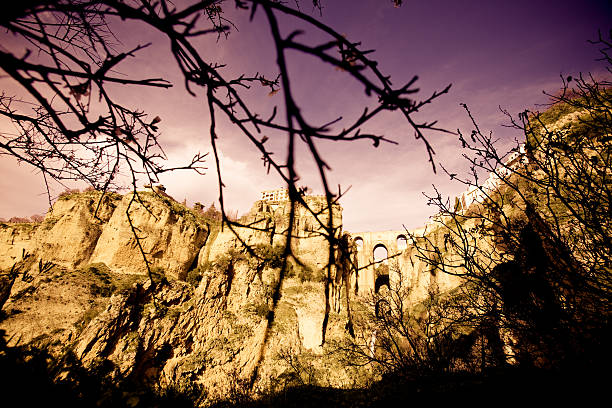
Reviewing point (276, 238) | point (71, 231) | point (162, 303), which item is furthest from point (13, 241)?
point (276, 238)

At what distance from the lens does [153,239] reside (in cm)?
1320

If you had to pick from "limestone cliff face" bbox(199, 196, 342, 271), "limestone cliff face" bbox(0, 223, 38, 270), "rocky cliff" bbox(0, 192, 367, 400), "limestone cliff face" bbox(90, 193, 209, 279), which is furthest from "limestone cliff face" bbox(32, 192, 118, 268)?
"limestone cliff face" bbox(199, 196, 342, 271)

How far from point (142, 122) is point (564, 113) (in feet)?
60.2

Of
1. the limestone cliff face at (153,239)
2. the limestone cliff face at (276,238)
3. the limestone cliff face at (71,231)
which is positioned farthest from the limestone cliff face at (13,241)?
the limestone cliff face at (276,238)

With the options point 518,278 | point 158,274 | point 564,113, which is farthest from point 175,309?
point 564,113

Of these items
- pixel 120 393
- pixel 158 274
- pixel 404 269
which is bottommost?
pixel 120 393

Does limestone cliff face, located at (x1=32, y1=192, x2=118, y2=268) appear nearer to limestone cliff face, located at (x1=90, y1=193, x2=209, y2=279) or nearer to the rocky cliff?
the rocky cliff

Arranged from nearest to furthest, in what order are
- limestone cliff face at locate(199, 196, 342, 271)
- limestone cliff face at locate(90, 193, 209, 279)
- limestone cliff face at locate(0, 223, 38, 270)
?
limestone cliff face at locate(90, 193, 209, 279) → limestone cliff face at locate(199, 196, 342, 271) → limestone cliff face at locate(0, 223, 38, 270)

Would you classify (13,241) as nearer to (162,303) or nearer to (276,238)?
(162,303)

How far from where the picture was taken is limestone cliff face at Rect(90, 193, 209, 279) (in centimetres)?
1245

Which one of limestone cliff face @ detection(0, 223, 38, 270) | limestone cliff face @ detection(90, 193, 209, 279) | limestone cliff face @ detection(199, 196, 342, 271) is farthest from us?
limestone cliff face @ detection(0, 223, 38, 270)

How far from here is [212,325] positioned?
1307cm

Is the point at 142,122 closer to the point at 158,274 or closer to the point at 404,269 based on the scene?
the point at 158,274

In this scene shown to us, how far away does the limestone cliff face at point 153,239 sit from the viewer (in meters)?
12.4
